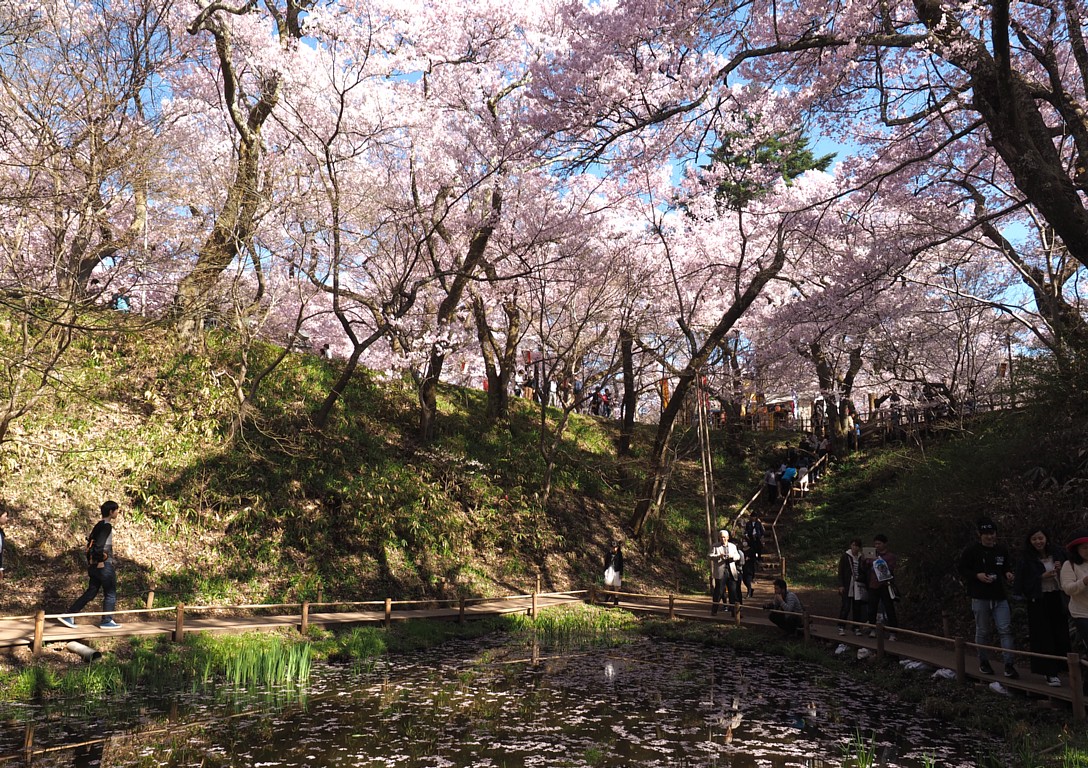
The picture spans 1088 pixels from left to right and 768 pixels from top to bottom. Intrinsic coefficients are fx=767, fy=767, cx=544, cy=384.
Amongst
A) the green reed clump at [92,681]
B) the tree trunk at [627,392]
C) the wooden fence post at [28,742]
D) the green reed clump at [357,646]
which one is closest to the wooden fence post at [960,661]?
the green reed clump at [357,646]

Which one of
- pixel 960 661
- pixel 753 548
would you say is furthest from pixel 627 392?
pixel 960 661

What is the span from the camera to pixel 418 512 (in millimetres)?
18438

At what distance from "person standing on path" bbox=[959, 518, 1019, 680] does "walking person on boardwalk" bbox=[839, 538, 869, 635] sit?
3.24m

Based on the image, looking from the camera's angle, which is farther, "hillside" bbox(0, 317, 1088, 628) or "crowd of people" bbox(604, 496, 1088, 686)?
"hillside" bbox(0, 317, 1088, 628)

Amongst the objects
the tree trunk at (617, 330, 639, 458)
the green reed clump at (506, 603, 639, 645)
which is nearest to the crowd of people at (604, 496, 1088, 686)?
the green reed clump at (506, 603, 639, 645)

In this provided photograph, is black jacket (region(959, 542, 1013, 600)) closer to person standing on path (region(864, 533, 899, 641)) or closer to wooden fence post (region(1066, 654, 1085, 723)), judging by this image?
wooden fence post (region(1066, 654, 1085, 723))

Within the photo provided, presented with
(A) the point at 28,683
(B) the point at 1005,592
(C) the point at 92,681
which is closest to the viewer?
(A) the point at 28,683

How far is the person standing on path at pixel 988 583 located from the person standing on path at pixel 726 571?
7091 millimetres

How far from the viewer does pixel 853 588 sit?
12.4 meters

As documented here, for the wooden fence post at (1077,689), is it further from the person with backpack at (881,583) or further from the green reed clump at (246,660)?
the green reed clump at (246,660)

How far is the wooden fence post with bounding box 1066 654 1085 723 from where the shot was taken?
23.1ft

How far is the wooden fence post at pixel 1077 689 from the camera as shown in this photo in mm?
7035

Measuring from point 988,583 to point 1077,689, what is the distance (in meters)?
1.69

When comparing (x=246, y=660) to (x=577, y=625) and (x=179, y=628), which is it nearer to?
(x=179, y=628)
